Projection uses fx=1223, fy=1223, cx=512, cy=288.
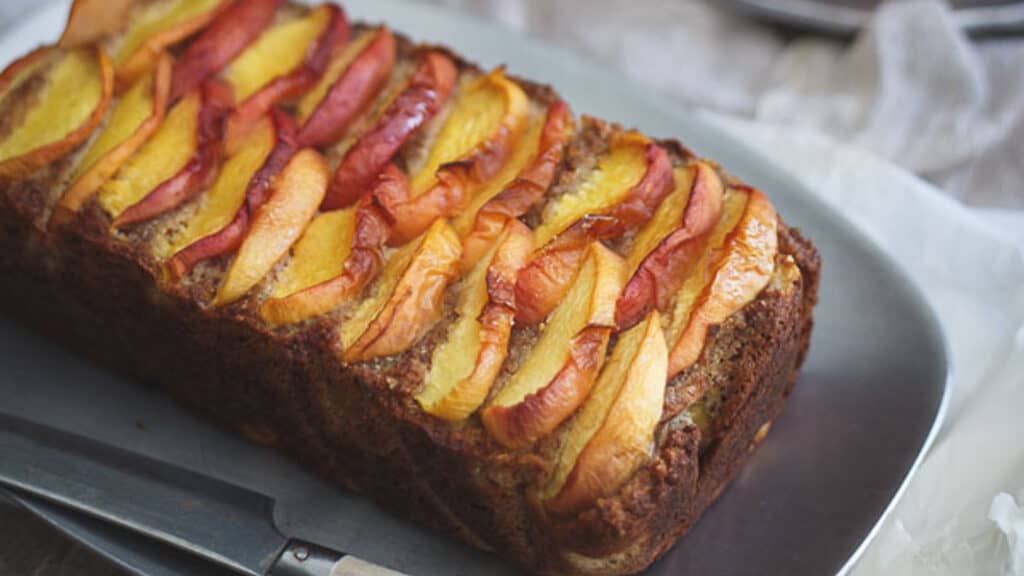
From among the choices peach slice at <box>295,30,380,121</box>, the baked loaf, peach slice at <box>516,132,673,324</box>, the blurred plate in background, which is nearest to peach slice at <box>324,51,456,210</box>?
the baked loaf

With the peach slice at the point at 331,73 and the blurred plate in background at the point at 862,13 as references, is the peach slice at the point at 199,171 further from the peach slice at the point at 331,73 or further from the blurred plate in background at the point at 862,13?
the blurred plate in background at the point at 862,13

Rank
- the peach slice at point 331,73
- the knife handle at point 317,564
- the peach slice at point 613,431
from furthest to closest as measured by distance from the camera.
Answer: the peach slice at point 331,73 < the knife handle at point 317,564 < the peach slice at point 613,431

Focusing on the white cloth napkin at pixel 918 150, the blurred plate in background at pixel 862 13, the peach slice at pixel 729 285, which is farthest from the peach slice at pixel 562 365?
the blurred plate in background at pixel 862 13

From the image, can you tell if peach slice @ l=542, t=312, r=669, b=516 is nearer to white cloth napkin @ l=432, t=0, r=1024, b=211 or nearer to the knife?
the knife

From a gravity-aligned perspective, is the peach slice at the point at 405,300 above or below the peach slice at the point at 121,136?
above

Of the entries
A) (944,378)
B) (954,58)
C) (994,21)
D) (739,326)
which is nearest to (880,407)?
(944,378)

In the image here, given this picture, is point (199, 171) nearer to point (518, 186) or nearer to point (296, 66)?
point (296, 66)
